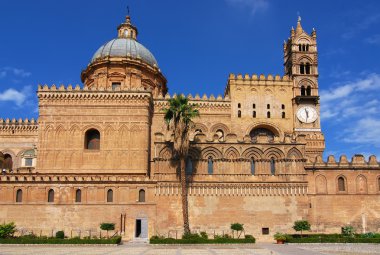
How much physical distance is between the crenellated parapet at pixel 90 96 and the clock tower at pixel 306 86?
16.6 meters

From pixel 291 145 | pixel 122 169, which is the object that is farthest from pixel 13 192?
pixel 291 145

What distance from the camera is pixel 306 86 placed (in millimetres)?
46844

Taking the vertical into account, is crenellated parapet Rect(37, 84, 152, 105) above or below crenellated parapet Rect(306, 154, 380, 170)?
above

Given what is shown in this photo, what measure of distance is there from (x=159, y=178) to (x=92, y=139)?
9.95m

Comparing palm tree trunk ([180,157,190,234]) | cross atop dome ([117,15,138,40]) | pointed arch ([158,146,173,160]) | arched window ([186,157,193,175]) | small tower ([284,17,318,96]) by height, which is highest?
cross atop dome ([117,15,138,40])

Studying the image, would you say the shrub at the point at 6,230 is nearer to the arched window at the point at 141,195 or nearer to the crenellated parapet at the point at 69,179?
the crenellated parapet at the point at 69,179

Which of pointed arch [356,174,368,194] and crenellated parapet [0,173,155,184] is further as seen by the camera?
pointed arch [356,174,368,194]

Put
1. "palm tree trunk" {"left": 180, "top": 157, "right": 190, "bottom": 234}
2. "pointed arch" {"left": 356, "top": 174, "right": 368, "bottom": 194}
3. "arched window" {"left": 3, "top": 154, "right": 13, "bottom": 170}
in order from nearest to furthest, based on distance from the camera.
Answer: "palm tree trunk" {"left": 180, "top": 157, "right": 190, "bottom": 234} < "pointed arch" {"left": 356, "top": 174, "right": 368, "bottom": 194} < "arched window" {"left": 3, "top": 154, "right": 13, "bottom": 170}

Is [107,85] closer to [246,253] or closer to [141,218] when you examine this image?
[141,218]

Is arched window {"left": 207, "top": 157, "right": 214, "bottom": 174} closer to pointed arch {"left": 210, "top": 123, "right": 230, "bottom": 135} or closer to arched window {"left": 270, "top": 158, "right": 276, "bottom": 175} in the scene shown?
arched window {"left": 270, "top": 158, "right": 276, "bottom": 175}

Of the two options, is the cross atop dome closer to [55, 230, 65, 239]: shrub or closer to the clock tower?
the clock tower

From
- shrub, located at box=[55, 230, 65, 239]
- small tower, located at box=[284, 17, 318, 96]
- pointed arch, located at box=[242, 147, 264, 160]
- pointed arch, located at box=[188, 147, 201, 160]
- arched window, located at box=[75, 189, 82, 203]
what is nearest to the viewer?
shrub, located at box=[55, 230, 65, 239]

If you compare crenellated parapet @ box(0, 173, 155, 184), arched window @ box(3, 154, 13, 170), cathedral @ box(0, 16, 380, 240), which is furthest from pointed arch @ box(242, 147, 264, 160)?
arched window @ box(3, 154, 13, 170)

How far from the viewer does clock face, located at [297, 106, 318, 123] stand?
4584 cm
